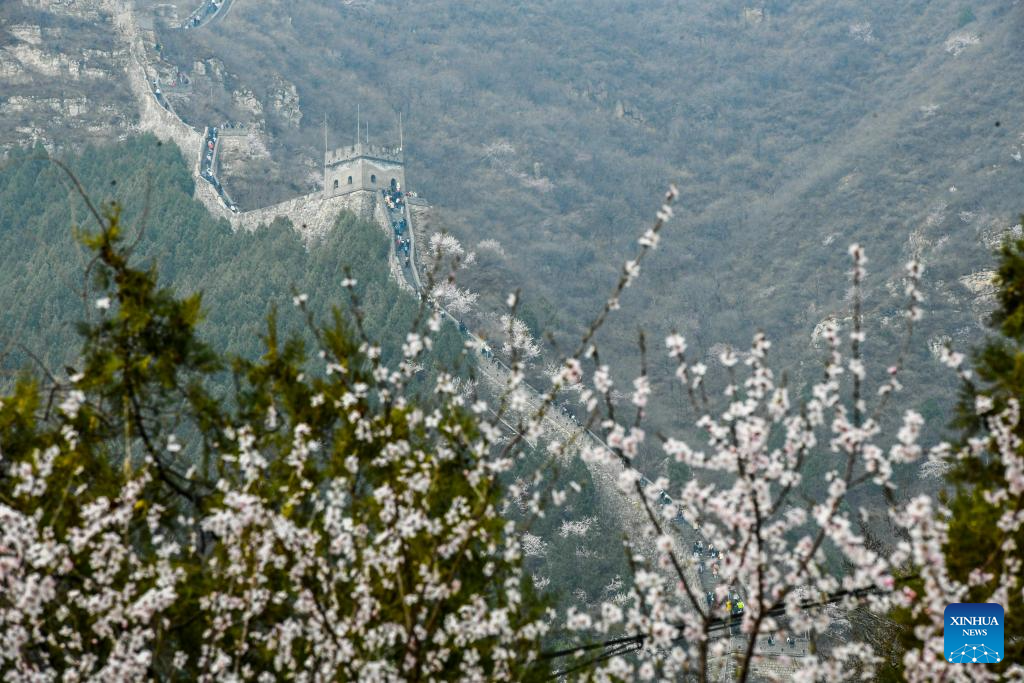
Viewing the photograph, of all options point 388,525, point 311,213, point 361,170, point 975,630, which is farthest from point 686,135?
point 388,525

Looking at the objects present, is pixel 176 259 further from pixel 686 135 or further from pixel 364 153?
pixel 686 135

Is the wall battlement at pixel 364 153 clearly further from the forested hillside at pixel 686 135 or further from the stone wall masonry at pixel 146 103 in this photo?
the forested hillside at pixel 686 135

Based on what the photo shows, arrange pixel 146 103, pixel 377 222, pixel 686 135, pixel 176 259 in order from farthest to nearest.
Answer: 1. pixel 686 135
2. pixel 146 103
3. pixel 377 222
4. pixel 176 259

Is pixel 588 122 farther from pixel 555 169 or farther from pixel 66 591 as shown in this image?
pixel 66 591

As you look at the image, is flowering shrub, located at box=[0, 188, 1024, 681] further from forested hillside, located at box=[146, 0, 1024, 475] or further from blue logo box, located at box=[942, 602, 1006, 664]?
forested hillside, located at box=[146, 0, 1024, 475]

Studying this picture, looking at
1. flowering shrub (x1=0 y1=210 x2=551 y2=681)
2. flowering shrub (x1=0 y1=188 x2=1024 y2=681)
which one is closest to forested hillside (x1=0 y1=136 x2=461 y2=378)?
flowering shrub (x1=0 y1=210 x2=551 y2=681)

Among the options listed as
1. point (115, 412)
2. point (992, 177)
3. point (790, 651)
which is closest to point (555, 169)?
point (992, 177)
